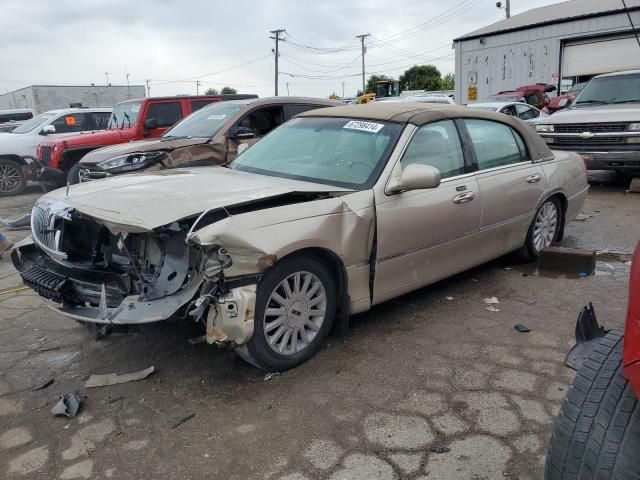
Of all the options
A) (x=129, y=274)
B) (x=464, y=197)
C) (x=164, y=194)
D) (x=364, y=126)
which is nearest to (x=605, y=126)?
(x=464, y=197)

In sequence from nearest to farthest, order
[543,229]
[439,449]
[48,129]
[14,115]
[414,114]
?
[439,449]
[414,114]
[543,229]
[48,129]
[14,115]

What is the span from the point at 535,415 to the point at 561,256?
266 centimetres

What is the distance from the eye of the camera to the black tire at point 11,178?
1205 centimetres

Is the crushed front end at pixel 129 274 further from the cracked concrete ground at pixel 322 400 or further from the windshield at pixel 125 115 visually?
the windshield at pixel 125 115

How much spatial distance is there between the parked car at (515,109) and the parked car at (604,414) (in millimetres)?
10197

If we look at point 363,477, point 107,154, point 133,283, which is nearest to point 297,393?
point 363,477

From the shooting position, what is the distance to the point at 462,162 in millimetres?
4516

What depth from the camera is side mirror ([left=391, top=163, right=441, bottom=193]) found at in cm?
368

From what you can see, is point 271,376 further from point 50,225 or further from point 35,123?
point 35,123

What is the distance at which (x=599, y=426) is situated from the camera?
1.77 meters

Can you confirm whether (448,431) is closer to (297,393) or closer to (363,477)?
(363,477)

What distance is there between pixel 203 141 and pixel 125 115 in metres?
3.92

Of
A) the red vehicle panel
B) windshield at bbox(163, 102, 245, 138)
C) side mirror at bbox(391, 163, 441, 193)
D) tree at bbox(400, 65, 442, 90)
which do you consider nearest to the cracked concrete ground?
side mirror at bbox(391, 163, 441, 193)

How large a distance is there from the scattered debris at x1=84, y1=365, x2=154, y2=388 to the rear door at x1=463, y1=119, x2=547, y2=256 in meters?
2.83
